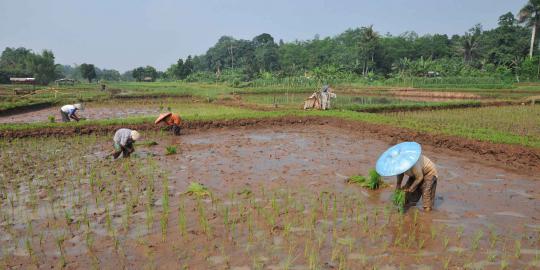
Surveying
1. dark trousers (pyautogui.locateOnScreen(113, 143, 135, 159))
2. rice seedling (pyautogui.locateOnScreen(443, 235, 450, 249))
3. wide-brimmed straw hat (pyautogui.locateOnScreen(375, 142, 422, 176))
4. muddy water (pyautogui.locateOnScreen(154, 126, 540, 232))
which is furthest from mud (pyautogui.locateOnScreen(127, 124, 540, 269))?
wide-brimmed straw hat (pyautogui.locateOnScreen(375, 142, 422, 176))

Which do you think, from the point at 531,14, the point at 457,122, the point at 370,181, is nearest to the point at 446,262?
the point at 370,181

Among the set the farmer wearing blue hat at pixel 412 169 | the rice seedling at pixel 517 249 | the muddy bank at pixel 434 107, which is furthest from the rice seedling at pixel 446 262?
the muddy bank at pixel 434 107

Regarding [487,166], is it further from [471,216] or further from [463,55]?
[463,55]

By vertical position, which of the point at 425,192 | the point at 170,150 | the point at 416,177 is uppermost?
the point at 416,177

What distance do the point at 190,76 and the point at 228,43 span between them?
27162 millimetres

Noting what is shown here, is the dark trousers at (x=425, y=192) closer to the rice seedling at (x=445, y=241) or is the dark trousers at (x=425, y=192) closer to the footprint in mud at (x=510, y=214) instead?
the rice seedling at (x=445, y=241)

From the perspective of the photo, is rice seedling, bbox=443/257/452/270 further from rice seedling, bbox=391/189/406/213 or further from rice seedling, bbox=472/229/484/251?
rice seedling, bbox=391/189/406/213

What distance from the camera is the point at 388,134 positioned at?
11.9m

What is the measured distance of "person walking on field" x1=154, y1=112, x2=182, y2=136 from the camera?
34.5 feet

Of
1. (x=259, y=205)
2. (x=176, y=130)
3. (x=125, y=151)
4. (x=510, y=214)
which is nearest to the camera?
(x=510, y=214)

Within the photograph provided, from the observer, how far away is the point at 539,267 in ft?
13.3

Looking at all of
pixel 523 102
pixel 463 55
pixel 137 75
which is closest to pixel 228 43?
pixel 137 75

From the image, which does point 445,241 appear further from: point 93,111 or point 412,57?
point 412,57

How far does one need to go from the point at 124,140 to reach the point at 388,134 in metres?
7.67
